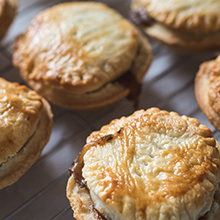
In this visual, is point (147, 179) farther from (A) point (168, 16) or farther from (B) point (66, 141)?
(A) point (168, 16)

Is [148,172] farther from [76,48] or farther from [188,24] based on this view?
[188,24]

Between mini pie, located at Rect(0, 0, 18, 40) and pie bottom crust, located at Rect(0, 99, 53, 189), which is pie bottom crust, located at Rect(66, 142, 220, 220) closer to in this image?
pie bottom crust, located at Rect(0, 99, 53, 189)

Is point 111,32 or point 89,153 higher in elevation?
point 111,32

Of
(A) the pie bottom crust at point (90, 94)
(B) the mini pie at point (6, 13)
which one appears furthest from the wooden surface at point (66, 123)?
(B) the mini pie at point (6, 13)

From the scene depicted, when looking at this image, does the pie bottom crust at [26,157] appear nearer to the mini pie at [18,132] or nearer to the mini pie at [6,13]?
the mini pie at [18,132]

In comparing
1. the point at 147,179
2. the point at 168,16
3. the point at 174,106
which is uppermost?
the point at 168,16

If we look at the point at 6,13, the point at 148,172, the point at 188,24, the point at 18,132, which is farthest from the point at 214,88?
the point at 6,13

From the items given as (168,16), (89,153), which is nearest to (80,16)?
(168,16)

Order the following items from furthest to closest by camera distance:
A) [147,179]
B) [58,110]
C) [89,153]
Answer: [58,110]
[89,153]
[147,179]
